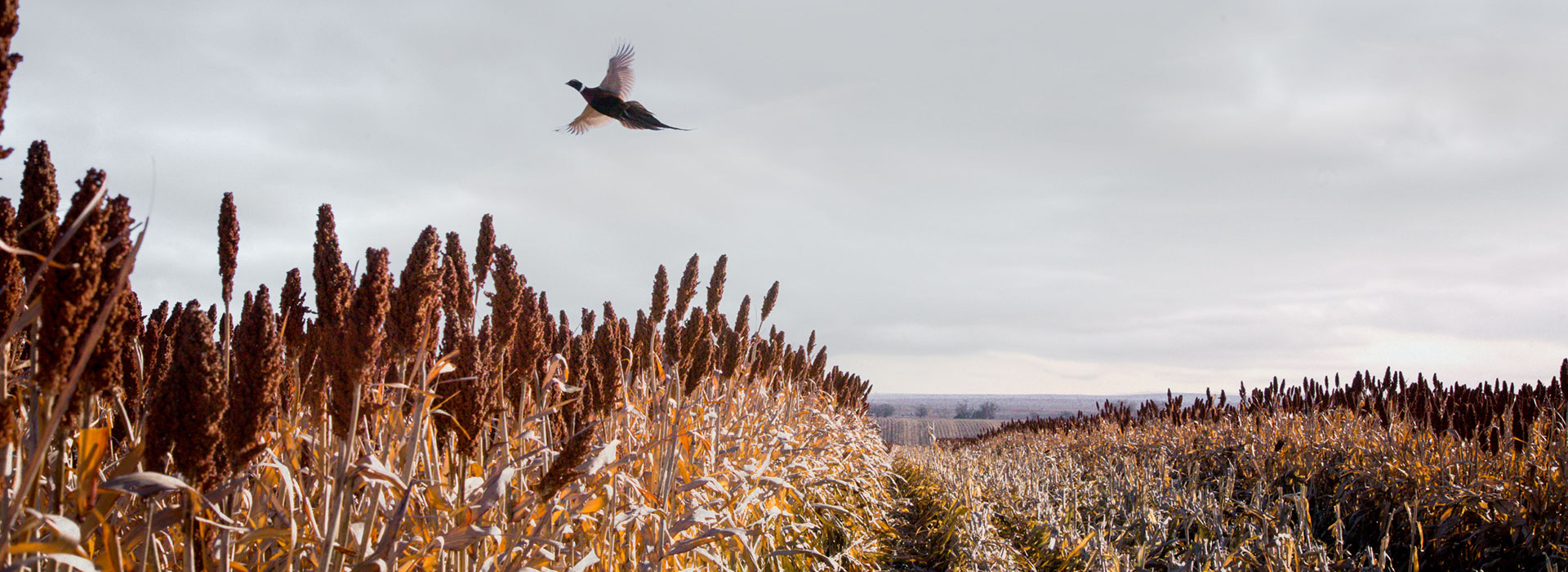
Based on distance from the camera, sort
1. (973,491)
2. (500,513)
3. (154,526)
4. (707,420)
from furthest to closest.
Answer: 1. (973,491)
2. (707,420)
3. (500,513)
4. (154,526)

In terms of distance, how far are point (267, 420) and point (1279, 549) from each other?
11.8 ft

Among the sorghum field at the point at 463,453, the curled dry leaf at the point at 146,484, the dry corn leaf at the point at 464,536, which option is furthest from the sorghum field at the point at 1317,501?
the curled dry leaf at the point at 146,484

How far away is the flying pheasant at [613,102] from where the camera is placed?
6684 millimetres

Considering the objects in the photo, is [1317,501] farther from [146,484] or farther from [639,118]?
[146,484]

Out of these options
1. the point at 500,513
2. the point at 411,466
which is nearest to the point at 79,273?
the point at 411,466

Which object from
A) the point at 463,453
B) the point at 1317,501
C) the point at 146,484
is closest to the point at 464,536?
the point at 463,453

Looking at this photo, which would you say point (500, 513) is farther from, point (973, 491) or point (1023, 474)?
point (1023, 474)

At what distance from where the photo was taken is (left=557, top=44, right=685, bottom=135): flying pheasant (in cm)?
668

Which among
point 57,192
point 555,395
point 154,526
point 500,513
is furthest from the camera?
point 555,395

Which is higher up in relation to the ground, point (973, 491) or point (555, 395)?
point (555, 395)

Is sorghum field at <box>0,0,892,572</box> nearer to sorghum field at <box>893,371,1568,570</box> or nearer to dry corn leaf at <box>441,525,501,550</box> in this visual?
dry corn leaf at <box>441,525,501,550</box>

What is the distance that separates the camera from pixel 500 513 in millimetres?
2207

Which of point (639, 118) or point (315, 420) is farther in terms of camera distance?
point (639, 118)

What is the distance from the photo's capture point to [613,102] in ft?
22.5
